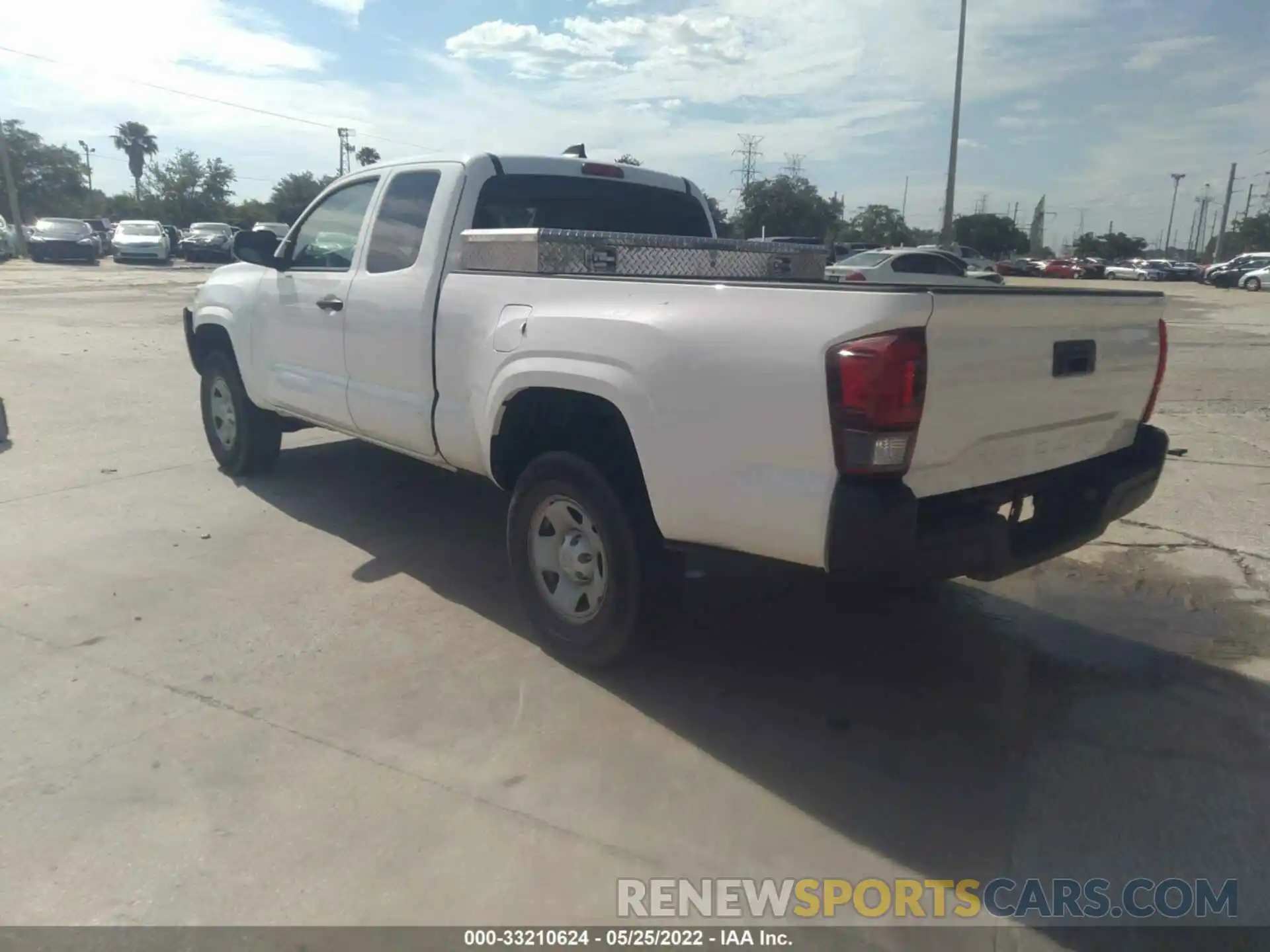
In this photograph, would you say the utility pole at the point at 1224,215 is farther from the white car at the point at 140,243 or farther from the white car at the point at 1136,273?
the white car at the point at 140,243

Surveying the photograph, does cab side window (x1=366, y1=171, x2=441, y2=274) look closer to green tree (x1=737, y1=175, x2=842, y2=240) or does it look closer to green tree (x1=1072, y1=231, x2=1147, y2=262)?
green tree (x1=737, y1=175, x2=842, y2=240)

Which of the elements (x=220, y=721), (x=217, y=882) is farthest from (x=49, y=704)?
(x=217, y=882)

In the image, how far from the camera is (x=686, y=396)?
3223mm

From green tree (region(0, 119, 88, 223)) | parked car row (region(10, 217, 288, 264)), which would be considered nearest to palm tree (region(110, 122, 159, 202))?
green tree (region(0, 119, 88, 223))

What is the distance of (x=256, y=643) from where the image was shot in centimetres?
423

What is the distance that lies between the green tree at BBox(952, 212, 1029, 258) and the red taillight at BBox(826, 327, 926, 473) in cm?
6616

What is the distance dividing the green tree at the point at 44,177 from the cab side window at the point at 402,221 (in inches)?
2953

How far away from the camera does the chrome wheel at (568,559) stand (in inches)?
152

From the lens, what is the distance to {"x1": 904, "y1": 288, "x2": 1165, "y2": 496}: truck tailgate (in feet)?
Result: 9.70

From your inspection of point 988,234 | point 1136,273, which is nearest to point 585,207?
point 1136,273

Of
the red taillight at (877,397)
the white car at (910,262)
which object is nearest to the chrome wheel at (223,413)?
the red taillight at (877,397)

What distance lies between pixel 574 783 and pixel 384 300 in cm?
269

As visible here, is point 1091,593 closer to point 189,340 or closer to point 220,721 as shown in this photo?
point 220,721

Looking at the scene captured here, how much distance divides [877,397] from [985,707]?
1620 millimetres
